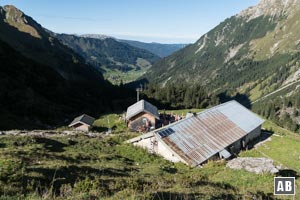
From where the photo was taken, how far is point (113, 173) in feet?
71.0

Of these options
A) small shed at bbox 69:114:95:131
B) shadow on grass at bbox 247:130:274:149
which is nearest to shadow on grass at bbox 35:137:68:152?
small shed at bbox 69:114:95:131

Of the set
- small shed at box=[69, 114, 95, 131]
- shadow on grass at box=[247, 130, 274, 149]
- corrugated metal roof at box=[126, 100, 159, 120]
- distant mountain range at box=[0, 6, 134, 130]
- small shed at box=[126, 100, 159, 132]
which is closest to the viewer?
shadow on grass at box=[247, 130, 274, 149]

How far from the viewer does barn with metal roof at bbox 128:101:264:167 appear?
39.1 m

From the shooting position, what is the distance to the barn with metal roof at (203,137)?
39.1 meters

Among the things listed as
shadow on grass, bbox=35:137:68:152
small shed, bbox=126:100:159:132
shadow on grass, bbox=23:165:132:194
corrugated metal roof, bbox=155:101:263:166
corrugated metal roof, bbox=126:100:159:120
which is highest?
corrugated metal roof, bbox=126:100:159:120

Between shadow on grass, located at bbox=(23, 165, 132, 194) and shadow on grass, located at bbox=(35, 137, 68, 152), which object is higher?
shadow on grass, located at bbox=(35, 137, 68, 152)

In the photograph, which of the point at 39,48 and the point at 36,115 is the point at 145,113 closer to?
the point at 36,115

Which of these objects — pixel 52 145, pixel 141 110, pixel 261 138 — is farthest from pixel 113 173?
pixel 261 138

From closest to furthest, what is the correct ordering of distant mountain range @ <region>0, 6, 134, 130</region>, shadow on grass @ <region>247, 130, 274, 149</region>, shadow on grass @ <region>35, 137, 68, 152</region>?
shadow on grass @ <region>35, 137, 68, 152</region>
shadow on grass @ <region>247, 130, 274, 149</region>
distant mountain range @ <region>0, 6, 134, 130</region>

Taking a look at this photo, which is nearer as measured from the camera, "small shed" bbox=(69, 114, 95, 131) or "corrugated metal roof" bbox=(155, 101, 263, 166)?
"corrugated metal roof" bbox=(155, 101, 263, 166)

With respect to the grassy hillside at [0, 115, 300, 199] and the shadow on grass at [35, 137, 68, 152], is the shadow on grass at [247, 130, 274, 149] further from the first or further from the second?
the shadow on grass at [35, 137, 68, 152]

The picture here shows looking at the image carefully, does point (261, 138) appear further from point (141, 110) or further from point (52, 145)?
point (52, 145)

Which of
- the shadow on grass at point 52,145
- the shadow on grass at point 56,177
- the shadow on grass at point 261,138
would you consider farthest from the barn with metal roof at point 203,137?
the shadow on grass at point 56,177

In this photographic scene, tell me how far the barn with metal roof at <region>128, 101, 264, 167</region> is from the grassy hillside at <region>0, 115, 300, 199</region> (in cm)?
199
